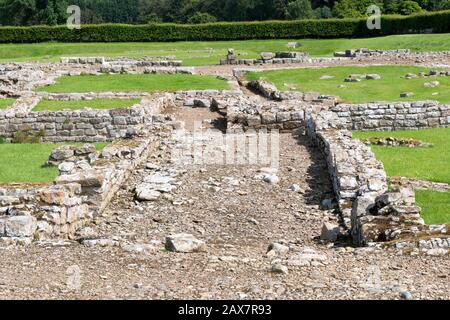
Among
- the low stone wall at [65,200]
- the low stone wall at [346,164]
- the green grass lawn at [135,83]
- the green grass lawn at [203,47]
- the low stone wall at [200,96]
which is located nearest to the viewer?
the low stone wall at [65,200]

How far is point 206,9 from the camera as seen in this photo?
97.2 meters

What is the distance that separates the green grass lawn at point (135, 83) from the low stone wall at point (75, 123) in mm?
7115

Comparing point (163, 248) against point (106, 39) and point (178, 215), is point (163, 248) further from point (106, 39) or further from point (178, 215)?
point (106, 39)

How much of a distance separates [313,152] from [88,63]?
27124 millimetres

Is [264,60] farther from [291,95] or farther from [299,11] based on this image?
[299,11]

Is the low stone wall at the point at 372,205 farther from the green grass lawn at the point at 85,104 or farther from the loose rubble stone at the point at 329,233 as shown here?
the green grass lawn at the point at 85,104

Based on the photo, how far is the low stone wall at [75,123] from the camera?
2178cm

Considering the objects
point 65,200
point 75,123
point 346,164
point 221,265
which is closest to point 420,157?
point 346,164

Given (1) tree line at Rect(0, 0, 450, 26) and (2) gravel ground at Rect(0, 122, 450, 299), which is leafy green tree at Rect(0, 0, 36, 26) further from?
(2) gravel ground at Rect(0, 122, 450, 299)

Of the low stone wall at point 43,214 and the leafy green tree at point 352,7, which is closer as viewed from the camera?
the low stone wall at point 43,214

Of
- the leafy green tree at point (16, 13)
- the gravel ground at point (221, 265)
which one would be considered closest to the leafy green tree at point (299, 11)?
the leafy green tree at point (16, 13)

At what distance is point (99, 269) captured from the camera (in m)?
8.68

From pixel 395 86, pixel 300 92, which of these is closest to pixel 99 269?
pixel 300 92

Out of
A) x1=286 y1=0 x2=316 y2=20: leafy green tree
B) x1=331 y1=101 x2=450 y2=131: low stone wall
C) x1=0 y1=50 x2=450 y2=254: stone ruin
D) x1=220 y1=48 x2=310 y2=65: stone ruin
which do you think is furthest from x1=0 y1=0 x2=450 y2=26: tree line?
x1=331 y1=101 x2=450 y2=131: low stone wall
